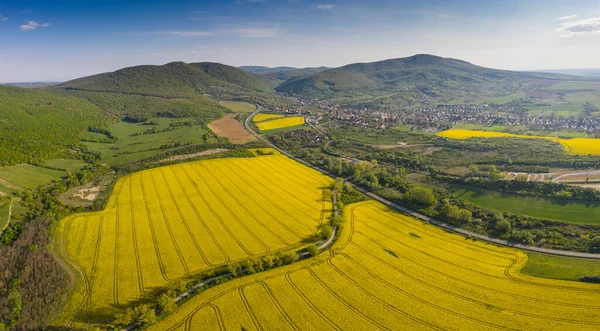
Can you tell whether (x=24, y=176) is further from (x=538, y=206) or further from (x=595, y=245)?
(x=538, y=206)

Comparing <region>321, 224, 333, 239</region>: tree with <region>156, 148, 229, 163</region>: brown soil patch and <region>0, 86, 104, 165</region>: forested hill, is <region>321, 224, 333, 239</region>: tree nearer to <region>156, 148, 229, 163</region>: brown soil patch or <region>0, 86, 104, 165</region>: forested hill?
<region>156, 148, 229, 163</region>: brown soil patch

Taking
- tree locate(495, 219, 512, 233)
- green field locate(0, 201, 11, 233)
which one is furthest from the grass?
green field locate(0, 201, 11, 233)

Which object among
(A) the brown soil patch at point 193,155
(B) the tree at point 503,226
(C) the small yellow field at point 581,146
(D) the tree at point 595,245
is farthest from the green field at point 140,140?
(C) the small yellow field at point 581,146

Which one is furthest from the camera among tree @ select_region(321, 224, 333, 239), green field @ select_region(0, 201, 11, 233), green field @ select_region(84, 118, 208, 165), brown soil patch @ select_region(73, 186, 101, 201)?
green field @ select_region(84, 118, 208, 165)

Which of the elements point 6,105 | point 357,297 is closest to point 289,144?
point 357,297

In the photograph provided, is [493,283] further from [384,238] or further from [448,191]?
[448,191]

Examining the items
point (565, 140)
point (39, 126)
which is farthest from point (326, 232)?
point (565, 140)
